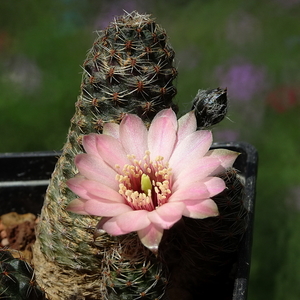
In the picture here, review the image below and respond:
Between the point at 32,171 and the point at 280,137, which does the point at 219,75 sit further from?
the point at 32,171

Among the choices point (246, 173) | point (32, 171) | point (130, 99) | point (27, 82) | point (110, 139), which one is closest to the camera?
point (110, 139)

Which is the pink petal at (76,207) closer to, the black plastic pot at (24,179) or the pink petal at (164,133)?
the pink petal at (164,133)

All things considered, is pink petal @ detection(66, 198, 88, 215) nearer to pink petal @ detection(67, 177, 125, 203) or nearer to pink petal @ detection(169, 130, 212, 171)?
pink petal @ detection(67, 177, 125, 203)

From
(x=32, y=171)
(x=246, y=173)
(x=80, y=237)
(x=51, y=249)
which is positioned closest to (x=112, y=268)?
(x=80, y=237)

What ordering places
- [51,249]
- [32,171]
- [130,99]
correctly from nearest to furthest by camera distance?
[130,99] < [51,249] < [32,171]

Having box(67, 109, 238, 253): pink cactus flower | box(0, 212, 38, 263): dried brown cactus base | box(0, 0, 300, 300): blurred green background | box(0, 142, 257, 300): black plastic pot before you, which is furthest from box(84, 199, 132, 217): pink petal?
box(0, 0, 300, 300): blurred green background

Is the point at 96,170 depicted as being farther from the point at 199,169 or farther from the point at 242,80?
the point at 242,80

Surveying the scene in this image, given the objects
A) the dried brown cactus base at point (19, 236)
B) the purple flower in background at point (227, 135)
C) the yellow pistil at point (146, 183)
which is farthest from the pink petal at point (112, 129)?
the purple flower in background at point (227, 135)
